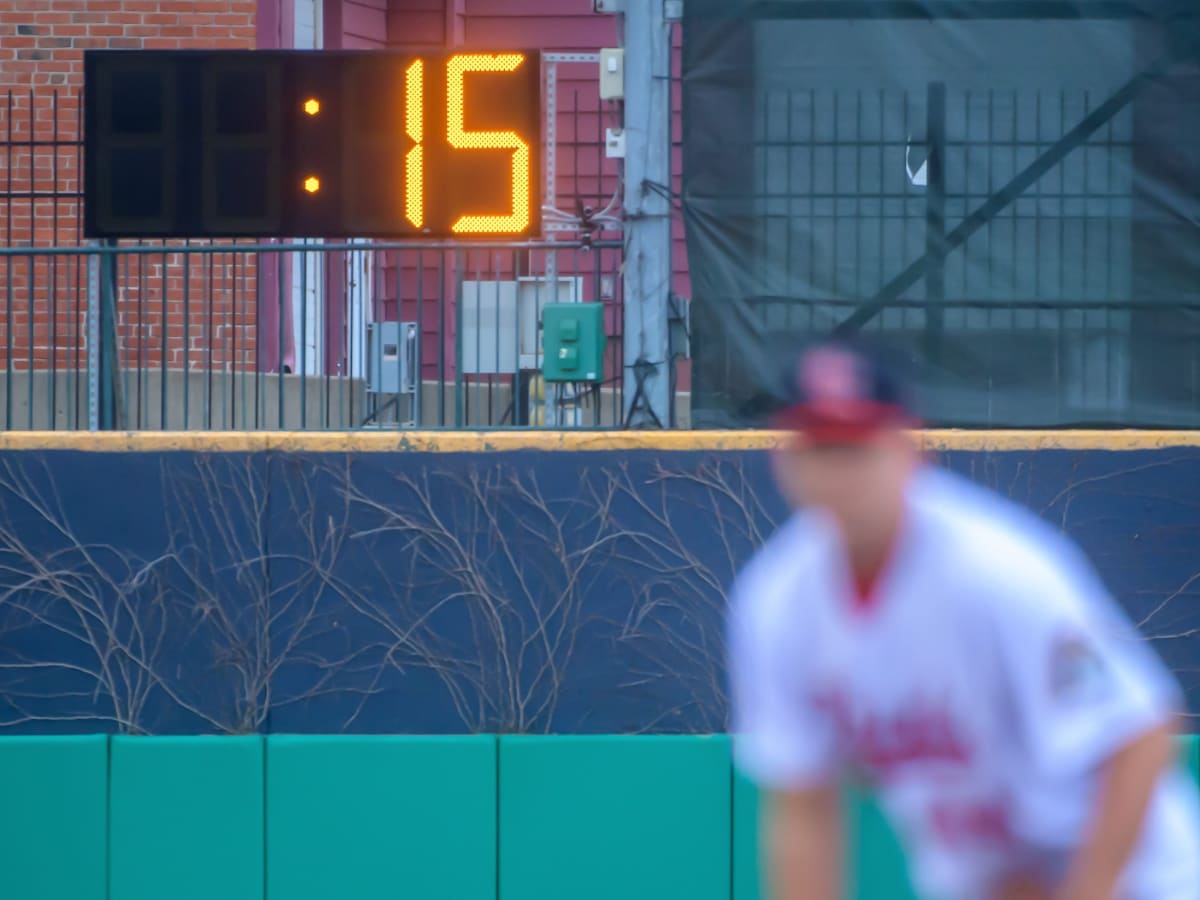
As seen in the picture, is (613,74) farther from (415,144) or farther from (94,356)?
(94,356)

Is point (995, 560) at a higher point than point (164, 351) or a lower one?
lower

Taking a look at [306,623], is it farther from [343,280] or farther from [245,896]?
[343,280]

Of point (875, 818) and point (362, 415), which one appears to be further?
point (362, 415)

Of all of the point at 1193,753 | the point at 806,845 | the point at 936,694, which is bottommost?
the point at 1193,753

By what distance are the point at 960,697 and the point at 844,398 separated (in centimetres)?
52

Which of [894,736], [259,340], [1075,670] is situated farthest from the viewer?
[259,340]

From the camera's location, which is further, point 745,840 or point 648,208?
point 648,208

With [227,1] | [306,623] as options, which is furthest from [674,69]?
[227,1]

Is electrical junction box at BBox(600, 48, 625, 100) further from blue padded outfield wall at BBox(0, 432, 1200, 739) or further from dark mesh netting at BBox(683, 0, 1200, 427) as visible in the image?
blue padded outfield wall at BBox(0, 432, 1200, 739)

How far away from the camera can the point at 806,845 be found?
280cm

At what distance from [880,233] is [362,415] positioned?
249 centimetres

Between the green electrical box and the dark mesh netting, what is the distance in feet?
1.65

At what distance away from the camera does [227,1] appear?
11.9 metres

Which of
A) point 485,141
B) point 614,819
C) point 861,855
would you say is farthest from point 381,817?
point 485,141
